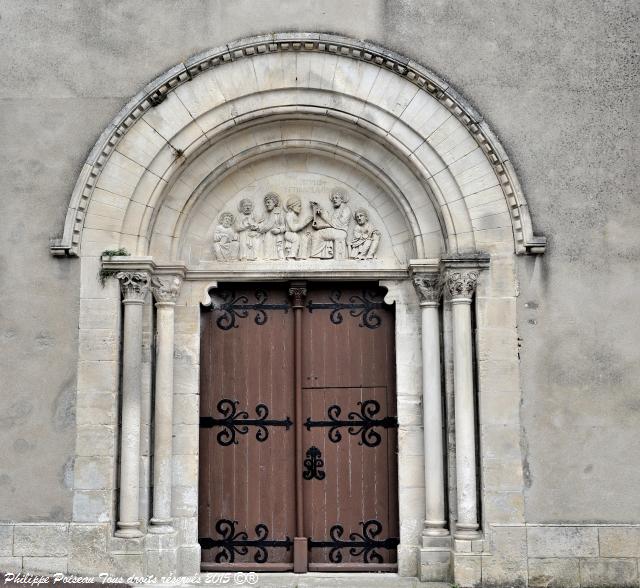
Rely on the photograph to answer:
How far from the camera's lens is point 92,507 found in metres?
7.29

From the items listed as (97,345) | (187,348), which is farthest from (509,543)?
(97,345)

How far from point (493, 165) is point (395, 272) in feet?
4.12

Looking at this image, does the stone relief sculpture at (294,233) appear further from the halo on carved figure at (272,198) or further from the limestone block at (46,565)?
the limestone block at (46,565)

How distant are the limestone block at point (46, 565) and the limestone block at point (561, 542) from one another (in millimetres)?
3694

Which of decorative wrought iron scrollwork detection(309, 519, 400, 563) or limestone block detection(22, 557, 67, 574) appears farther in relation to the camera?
decorative wrought iron scrollwork detection(309, 519, 400, 563)

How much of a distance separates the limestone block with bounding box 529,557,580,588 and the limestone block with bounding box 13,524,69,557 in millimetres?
3688

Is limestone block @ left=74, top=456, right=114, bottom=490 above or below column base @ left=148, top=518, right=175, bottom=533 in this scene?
above

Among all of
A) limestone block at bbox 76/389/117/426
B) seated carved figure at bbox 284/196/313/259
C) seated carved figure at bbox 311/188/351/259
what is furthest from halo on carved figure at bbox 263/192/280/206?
limestone block at bbox 76/389/117/426

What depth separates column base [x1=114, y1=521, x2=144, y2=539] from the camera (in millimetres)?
7305

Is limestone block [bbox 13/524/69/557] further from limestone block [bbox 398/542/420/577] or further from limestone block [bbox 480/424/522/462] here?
limestone block [bbox 480/424/522/462]

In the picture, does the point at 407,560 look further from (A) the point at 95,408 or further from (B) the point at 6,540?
(B) the point at 6,540

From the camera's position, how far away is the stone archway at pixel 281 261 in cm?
745

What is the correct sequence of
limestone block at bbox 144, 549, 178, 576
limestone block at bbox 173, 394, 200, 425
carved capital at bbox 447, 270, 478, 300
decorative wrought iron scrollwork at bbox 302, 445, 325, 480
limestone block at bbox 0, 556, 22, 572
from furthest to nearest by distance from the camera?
decorative wrought iron scrollwork at bbox 302, 445, 325, 480 → limestone block at bbox 173, 394, 200, 425 → carved capital at bbox 447, 270, 478, 300 → limestone block at bbox 144, 549, 178, 576 → limestone block at bbox 0, 556, 22, 572

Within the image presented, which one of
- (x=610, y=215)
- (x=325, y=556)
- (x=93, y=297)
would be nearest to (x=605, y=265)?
(x=610, y=215)
